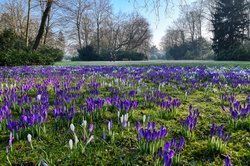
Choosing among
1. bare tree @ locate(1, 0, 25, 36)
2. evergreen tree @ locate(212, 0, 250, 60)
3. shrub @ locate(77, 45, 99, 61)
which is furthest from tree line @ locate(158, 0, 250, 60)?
bare tree @ locate(1, 0, 25, 36)

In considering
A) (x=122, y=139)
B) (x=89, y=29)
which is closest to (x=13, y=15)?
(x=89, y=29)

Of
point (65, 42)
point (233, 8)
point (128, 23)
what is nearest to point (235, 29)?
point (233, 8)

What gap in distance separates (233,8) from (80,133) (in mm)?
48588

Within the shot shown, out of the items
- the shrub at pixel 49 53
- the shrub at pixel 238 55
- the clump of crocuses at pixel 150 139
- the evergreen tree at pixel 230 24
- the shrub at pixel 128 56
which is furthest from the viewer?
the shrub at pixel 128 56

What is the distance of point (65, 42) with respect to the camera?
66188 mm

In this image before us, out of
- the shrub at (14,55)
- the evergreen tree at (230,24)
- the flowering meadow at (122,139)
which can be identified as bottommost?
the flowering meadow at (122,139)

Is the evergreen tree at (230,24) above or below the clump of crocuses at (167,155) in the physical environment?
above

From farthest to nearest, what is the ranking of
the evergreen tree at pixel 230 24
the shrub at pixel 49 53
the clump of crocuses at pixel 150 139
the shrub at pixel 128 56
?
the shrub at pixel 128 56 < the evergreen tree at pixel 230 24 < the shrub at pixel 49 53 < the clump of crocuses at pixel 150 139

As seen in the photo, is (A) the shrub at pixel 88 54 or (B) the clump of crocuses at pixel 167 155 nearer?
(B) the clump of crocuses at pixel 167 155

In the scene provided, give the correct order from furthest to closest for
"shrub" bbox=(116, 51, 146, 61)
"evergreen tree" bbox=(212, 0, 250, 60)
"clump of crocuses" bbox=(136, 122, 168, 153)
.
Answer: "shrub" bbox=(116, 51, 146, 61), "evergreen tree" bbox=(212, 0, 250, 60), "clump of crocuses" bbox=(136, 122, 168, 153)

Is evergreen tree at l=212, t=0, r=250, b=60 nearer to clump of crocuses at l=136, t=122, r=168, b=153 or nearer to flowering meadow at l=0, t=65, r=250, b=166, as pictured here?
flowering meadow at l=0, t=65, r=250, b=166

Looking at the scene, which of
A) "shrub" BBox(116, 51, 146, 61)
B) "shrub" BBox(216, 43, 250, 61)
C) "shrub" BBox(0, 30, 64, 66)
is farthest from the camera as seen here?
"shrub" BBox(116, 51, 146, 61)

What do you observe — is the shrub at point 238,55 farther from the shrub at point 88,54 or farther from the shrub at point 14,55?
the shrub at point 14,55

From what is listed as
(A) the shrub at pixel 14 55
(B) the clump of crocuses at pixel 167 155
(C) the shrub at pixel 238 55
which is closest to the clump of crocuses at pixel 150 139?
(B) the clump of crocuses at pixel 167 155
